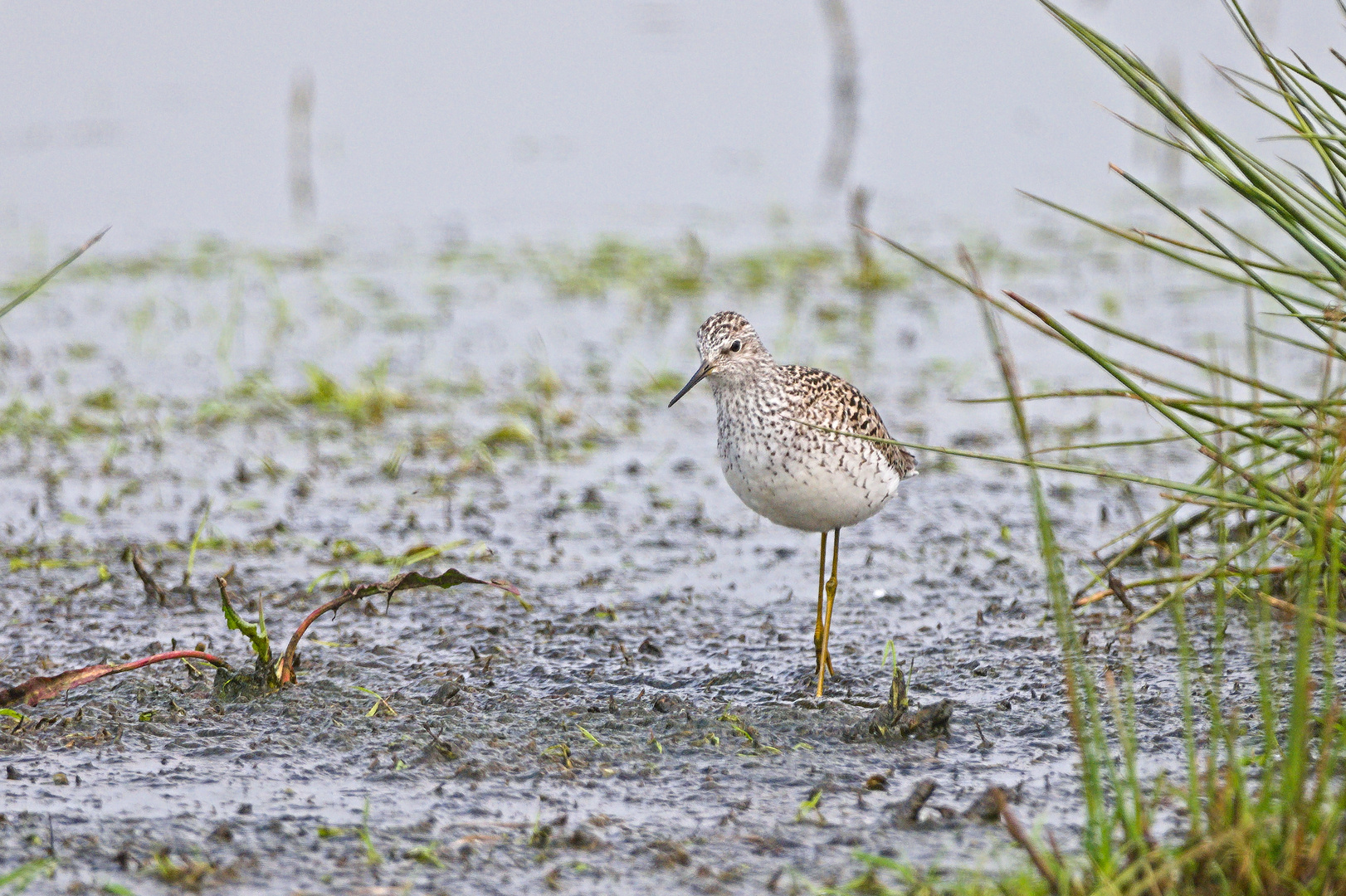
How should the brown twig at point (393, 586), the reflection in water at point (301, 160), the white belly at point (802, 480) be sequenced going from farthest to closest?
the reflection in water at point (301, 160)
the white belly at point (802, 480)
the brown twig at point (393, 586)

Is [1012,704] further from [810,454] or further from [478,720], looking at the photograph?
[478,720]

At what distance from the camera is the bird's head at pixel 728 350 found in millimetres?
5523

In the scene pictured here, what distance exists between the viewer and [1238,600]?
5.71 meters

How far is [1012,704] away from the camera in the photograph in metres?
5.04

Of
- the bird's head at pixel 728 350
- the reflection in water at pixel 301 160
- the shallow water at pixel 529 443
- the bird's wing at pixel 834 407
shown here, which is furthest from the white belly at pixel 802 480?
the reflection in water at pixel 301 160

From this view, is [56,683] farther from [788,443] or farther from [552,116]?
[552,116]

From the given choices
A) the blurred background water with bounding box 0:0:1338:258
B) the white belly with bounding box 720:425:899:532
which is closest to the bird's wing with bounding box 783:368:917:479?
the white belly with bounding box 720:425:899:532

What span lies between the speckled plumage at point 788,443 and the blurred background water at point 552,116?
23.2 feet

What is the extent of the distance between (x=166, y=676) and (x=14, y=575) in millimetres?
1484

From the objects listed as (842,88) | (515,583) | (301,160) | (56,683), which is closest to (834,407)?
(515,583)

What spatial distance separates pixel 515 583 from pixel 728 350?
150cm

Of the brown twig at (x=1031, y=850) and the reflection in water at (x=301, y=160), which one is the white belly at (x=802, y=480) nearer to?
the brown twig at (x=1031, y=850)

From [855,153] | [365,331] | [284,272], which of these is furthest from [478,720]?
[855,153]

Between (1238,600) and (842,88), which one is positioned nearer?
(1238,600)
